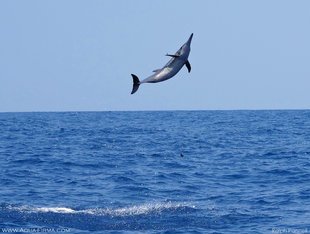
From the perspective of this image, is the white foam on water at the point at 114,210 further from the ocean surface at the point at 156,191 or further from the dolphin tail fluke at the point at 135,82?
the dolphin tail fluke at the point at 135,82

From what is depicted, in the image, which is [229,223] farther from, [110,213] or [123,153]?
[123,153]

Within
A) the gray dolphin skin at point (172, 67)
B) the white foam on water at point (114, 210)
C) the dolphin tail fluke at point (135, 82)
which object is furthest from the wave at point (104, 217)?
the gray dolphin skin at point (172, 67)

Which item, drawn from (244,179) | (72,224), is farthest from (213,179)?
(72,224)

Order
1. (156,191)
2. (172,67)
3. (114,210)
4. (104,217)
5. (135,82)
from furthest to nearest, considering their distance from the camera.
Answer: (156,191) < (114,210) < (104,217) < (135,82) < (172,67)

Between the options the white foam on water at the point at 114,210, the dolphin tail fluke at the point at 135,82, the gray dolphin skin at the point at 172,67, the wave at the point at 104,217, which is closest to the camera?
the gray dolphin skin at the point at 172,67

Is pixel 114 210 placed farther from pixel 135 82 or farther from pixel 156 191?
pixel 135 82

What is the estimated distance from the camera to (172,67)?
16.7 feet

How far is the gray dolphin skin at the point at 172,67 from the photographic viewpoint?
16.4 ft

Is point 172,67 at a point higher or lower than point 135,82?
higher

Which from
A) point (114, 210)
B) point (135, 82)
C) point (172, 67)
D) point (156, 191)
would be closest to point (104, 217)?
point (114, 210)

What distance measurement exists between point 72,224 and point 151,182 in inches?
337

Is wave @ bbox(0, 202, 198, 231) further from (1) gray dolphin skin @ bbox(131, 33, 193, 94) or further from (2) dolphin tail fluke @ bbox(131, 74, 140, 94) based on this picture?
(1) gray dolphin skin @ bbox(131, 33, 193, 94)

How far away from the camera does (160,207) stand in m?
20.6

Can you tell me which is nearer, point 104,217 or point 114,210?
point 104,217
